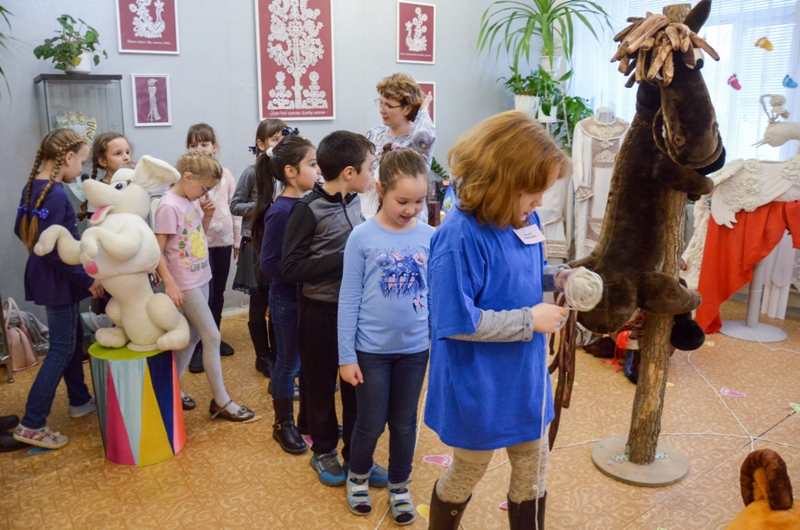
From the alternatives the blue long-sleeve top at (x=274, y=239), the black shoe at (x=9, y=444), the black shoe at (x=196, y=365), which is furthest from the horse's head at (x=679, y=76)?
the black shoe at (x=9, y=444)

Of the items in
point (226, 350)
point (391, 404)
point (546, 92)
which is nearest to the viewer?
point (391, 404)

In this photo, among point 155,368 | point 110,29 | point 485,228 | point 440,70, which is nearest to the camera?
point 485,228

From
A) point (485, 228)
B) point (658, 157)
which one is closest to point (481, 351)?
point (485, 228)

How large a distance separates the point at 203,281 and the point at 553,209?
2.63 m

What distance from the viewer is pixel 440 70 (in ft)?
16.9

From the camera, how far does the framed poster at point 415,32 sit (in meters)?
4.82

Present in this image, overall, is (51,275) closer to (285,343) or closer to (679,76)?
(285,343)

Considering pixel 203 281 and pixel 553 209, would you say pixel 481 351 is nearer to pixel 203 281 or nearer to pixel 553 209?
pixel 203 281

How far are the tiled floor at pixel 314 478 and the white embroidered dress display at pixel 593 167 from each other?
4.66 ft

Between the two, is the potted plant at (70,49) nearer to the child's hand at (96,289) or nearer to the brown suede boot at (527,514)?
the child's hand at (96,289)

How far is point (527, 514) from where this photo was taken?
1.70 meters

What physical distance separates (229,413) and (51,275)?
92 centimetres

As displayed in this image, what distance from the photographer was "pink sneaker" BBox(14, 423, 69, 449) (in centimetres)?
257

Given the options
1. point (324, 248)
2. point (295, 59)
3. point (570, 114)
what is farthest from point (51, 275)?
point (570, 114)
